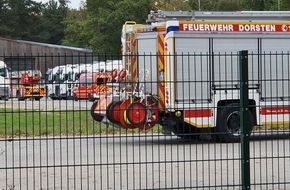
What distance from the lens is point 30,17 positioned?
3871 inches

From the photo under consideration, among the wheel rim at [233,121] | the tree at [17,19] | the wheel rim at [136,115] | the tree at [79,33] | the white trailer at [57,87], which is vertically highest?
the tree at [17,19]

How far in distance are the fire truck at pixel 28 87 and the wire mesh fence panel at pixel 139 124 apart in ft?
0.07

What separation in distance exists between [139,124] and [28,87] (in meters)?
2.74

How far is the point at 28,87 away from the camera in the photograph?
10477 millimetres

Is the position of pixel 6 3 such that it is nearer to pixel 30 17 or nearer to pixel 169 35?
pixel 30 17

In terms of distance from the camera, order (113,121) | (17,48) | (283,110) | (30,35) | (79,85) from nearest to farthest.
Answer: (79,85), (113,121), (283,110), (17,48), (30,35)

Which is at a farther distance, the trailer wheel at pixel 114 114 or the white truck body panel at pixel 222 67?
the white truck body panel at pixel 222 67

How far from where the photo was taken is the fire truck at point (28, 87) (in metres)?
9.85

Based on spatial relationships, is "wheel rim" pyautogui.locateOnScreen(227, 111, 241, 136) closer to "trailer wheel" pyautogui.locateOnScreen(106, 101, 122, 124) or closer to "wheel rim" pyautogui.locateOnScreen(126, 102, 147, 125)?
"wheel rim" pyautogui.locateOnScreen(126, 102, 147, 125)

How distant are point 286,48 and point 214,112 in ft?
13.4

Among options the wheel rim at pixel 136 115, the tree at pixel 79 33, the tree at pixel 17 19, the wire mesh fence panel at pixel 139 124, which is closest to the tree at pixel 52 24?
the tree at pixel 17 19

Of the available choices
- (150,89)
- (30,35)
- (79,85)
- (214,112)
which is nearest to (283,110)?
(214,112)

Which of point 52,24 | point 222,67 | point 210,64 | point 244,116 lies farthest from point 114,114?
point 52,24

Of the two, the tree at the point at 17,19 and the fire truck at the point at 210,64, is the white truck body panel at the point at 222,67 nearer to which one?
the fire truck at the point at 210,64
